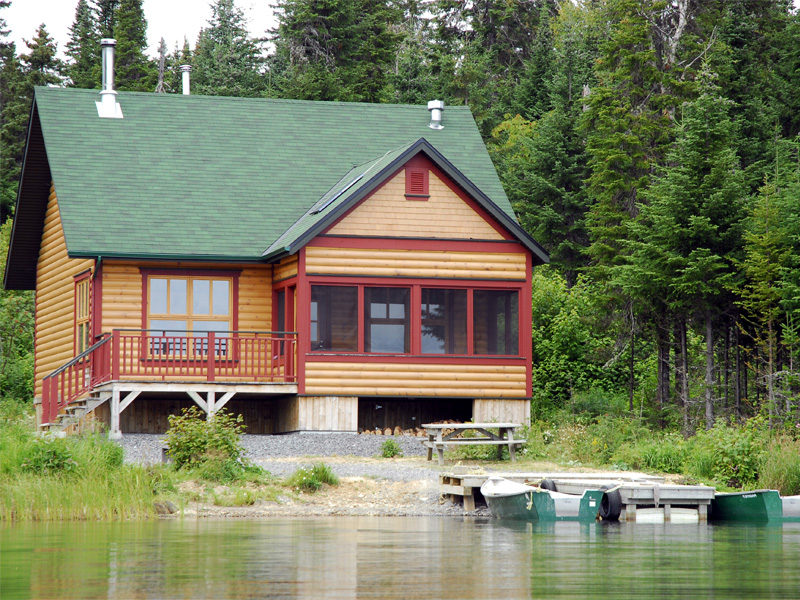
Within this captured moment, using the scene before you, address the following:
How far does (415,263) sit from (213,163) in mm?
5951

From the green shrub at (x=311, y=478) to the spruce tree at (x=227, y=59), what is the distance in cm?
3572

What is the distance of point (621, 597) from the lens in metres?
8.48

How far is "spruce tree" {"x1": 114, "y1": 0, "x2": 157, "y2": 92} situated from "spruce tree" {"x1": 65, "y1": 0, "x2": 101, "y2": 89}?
116 centimetres

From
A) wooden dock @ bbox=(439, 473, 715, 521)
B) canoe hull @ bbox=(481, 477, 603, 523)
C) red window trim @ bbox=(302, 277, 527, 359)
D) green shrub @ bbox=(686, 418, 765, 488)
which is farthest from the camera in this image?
red window trim @ bbox=(302, 277, 527, 359)

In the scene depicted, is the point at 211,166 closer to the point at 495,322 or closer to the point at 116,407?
the point at 116,407

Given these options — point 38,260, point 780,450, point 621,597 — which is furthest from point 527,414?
point 621,597

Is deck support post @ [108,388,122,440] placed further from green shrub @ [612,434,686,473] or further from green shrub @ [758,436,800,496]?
green shrub @ [758,436,800,496]

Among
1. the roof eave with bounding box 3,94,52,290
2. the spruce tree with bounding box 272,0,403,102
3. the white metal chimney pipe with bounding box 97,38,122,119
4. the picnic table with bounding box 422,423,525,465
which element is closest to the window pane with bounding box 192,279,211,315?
the roof eave with bounding box 3,94,52,290

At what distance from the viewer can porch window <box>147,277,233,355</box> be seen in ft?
83.3

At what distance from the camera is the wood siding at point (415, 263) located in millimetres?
24766

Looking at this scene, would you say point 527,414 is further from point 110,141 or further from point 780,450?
point 110,141

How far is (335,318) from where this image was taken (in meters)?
25.1

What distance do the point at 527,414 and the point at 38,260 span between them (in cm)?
1323

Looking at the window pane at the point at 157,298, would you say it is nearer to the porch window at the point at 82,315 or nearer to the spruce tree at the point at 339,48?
the porch window at the point at 82,315
